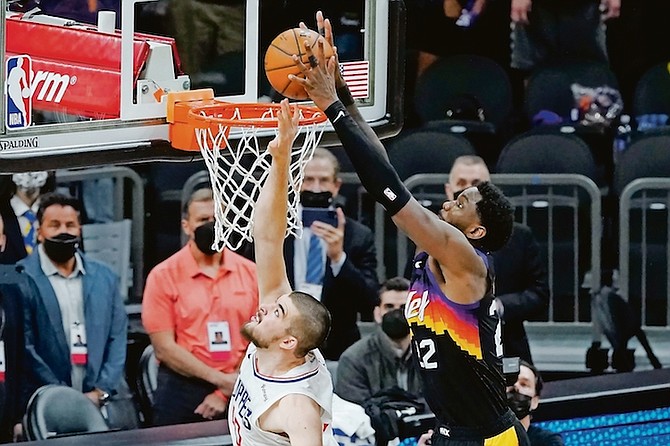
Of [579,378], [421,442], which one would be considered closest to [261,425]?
[421,442]

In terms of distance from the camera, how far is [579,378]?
6973 mm

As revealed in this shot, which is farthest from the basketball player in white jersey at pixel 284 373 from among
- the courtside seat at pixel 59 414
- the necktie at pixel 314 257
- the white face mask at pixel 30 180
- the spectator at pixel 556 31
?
the spectator at pixel 556 31

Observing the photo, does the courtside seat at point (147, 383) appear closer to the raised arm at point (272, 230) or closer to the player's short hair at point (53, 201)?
the player's short hair at point (53, 201)

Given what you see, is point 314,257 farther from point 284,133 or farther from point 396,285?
point 284,133

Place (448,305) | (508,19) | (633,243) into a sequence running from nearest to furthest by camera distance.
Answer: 1. (448,305)
2. (633,243)
3. (508,19)

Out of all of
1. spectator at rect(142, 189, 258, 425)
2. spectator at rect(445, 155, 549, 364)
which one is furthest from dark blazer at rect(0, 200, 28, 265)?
spectator at rect(445, 155, 549, 364)

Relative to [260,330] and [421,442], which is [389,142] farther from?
[260,330]

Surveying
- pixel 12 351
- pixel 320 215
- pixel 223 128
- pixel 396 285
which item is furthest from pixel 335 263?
pixel 223 128

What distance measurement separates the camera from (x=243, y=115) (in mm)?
5250

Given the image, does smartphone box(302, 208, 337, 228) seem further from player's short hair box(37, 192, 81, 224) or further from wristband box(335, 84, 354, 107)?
wristband box(335, 84, 354, 107)

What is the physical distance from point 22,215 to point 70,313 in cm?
67

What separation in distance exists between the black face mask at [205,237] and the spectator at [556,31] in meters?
2.75

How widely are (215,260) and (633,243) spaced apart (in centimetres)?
259

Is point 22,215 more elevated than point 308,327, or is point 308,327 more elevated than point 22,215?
point 22,215
